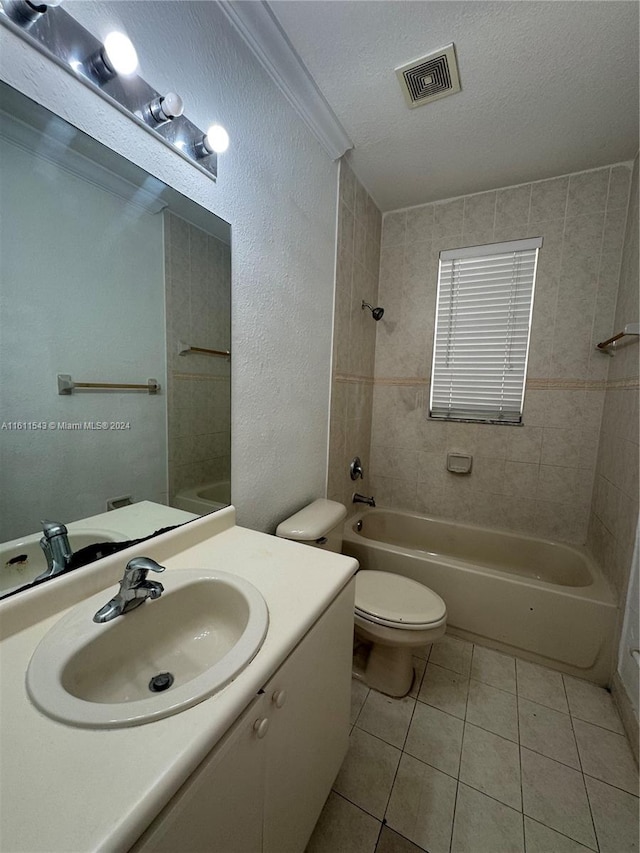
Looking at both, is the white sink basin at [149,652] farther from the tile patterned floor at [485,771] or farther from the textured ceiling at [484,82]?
the textured ceiling at [484,82]

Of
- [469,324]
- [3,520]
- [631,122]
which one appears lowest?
[3,520]

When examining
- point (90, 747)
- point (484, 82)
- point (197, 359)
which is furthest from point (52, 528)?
point (484, 82)

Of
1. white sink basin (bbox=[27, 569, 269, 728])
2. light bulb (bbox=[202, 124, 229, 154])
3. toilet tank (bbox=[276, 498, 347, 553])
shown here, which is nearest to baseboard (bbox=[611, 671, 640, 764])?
toilet tank (bbox=[276, 498, 347, 553])

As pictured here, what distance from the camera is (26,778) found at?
0.39 metres

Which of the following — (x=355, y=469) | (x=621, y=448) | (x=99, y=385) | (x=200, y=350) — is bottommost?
(x=355, y=469)

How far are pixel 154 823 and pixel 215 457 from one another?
82 cm

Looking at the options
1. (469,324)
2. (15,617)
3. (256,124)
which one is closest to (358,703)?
(15,617)

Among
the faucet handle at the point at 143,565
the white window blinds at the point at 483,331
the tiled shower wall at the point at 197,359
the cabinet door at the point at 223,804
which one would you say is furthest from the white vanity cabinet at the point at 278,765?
the white window blinds at the point at 483,331

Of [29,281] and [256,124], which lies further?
[256,124]

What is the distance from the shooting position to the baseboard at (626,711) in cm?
Answer: 119

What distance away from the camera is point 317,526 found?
1362 millimetres

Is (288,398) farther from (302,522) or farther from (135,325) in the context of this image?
(135,325)

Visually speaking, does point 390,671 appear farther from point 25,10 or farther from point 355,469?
point 25,10

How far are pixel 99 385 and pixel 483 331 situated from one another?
6.96 ft
